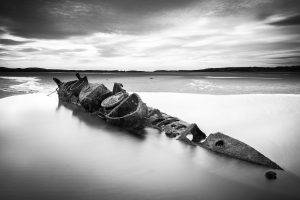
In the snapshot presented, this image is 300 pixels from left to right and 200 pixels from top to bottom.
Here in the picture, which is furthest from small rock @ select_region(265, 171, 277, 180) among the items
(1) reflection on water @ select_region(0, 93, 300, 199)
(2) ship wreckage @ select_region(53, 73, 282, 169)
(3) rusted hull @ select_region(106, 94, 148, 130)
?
(3) rusted hull @ select_region(106, 94, 148, 130)

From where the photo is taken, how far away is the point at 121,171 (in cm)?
635

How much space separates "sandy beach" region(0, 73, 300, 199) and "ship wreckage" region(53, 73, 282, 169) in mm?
312

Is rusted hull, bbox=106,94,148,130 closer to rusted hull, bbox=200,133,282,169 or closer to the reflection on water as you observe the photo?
the reflection on water

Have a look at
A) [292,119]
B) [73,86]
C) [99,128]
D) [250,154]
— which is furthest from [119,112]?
[73,86]

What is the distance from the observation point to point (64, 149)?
8.08 metres

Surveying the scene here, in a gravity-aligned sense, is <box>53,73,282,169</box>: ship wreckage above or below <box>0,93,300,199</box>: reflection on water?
above

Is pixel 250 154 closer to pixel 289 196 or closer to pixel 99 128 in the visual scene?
pixel 289 196

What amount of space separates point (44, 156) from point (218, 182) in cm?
516

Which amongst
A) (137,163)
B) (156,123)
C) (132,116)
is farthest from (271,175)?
(156,123)

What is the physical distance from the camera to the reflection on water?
509cm

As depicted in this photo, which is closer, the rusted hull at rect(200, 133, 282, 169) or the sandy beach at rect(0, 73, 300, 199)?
the sandy beach at rect(0, 73, 300, 199)

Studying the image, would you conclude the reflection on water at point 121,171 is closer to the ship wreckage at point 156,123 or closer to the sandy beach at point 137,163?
the sandy beach at point 137,163

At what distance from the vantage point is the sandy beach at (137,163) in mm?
5164

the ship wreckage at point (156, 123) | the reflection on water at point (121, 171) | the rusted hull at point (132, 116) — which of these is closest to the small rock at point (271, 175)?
the reflection on water at point (121, 171)
